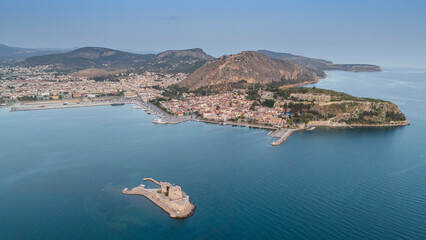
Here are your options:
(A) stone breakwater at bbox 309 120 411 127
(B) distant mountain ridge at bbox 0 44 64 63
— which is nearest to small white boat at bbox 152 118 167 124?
(A) stone breakwater at bbox 309 120 411 127

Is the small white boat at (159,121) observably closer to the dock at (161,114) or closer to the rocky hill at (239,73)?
the dock at (161,114)

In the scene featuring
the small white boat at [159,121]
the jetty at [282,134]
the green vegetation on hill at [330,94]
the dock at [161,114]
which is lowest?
the small white boat at [159,121]

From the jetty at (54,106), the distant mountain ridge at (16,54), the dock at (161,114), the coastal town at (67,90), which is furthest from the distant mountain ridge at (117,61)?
the dock at (161,114)

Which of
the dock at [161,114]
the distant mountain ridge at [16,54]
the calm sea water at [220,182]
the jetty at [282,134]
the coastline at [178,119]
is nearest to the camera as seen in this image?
the calm sea water at [220,182]

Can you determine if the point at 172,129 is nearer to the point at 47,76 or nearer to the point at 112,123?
the point at 112,123

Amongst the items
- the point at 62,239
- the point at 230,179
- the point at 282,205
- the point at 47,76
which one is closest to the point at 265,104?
the point at 230,179

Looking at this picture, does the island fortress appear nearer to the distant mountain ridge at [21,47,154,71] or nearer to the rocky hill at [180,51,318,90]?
the rocky hill at [180,51,318,90]

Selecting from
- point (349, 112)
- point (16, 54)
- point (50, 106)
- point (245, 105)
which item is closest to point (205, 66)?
point (245, 105)
